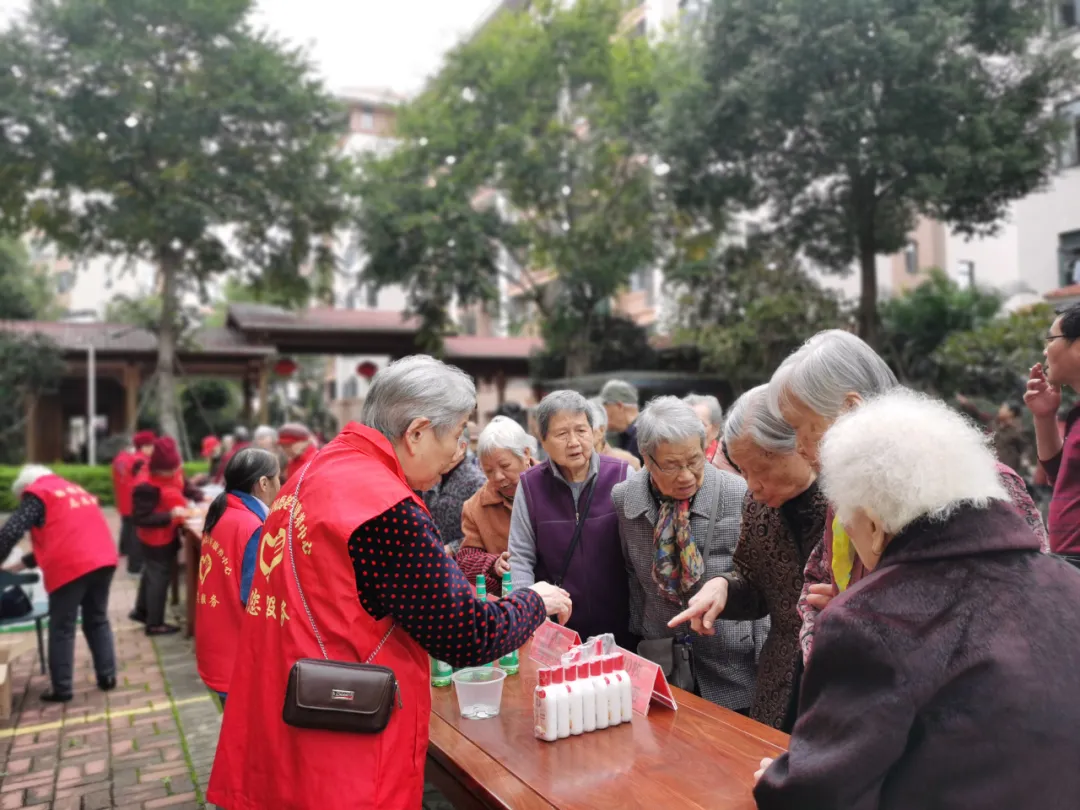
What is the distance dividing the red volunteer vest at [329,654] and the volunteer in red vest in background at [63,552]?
12.3ft

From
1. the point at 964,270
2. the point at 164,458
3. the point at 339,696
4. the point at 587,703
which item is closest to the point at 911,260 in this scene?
the point at 964,270

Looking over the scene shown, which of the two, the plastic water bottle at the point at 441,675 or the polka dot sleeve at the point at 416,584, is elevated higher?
the polka dot sleeve at the point at 416,584

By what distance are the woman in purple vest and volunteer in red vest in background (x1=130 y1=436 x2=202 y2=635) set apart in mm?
4819

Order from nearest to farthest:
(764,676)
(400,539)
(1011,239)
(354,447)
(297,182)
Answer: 1. (400,539)
2. (354,447)
3. (764,676)
4. (297,182)
5. (1011,239)

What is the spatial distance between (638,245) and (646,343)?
2.87 meters

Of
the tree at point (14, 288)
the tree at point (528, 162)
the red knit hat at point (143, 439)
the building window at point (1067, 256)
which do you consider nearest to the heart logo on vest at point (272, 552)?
the red knit hat at point (143, 439)

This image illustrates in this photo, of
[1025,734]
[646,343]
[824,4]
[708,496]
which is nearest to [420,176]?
[646,343]

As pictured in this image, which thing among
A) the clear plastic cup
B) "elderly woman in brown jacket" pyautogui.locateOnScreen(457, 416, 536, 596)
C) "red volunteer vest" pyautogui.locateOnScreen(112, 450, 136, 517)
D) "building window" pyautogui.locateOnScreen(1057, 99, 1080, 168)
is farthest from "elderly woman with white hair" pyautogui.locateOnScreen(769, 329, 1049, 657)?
"building window" pyautogui.locateOnScreen(1057, 99, 1080, 168)

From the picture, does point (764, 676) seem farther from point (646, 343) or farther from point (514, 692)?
point (646, 343)

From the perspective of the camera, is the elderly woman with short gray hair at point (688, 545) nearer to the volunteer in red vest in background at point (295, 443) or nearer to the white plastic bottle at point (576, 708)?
the white plastic bottle at point (576, 708)

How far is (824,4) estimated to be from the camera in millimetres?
12250

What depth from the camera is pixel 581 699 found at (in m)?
2.16

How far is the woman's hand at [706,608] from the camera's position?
2.35 m

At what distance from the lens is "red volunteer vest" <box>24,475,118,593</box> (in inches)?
198
